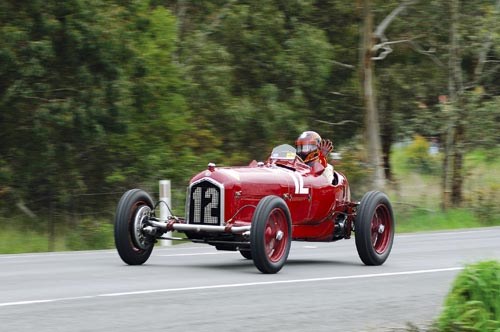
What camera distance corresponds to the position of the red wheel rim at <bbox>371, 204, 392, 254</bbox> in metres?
14.9

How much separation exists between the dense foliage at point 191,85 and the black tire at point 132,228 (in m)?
8.30

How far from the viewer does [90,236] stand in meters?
20.7

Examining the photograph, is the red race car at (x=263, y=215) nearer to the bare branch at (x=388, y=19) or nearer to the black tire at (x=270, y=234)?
the black tire at (x=270, y=234)

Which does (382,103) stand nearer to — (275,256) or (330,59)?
(330,59)

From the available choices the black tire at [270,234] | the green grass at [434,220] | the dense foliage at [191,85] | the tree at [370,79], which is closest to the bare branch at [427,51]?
the dense foliage at [191,85]

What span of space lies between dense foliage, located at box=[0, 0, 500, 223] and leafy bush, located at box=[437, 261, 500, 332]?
1458 cm

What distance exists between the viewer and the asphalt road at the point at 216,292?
8.94 meters

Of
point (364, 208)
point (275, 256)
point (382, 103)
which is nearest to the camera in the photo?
point (275, 256)

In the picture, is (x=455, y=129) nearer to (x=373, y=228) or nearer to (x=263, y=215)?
(x=373, y=228)

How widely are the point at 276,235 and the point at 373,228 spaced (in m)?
2.36

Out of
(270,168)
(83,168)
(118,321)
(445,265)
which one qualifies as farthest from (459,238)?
(118,321)

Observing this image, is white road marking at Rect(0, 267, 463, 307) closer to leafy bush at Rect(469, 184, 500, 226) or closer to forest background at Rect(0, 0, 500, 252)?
forest background at Rect(0, 0, 500, 252)

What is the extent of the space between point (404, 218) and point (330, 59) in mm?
6184

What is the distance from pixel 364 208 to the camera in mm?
14203
